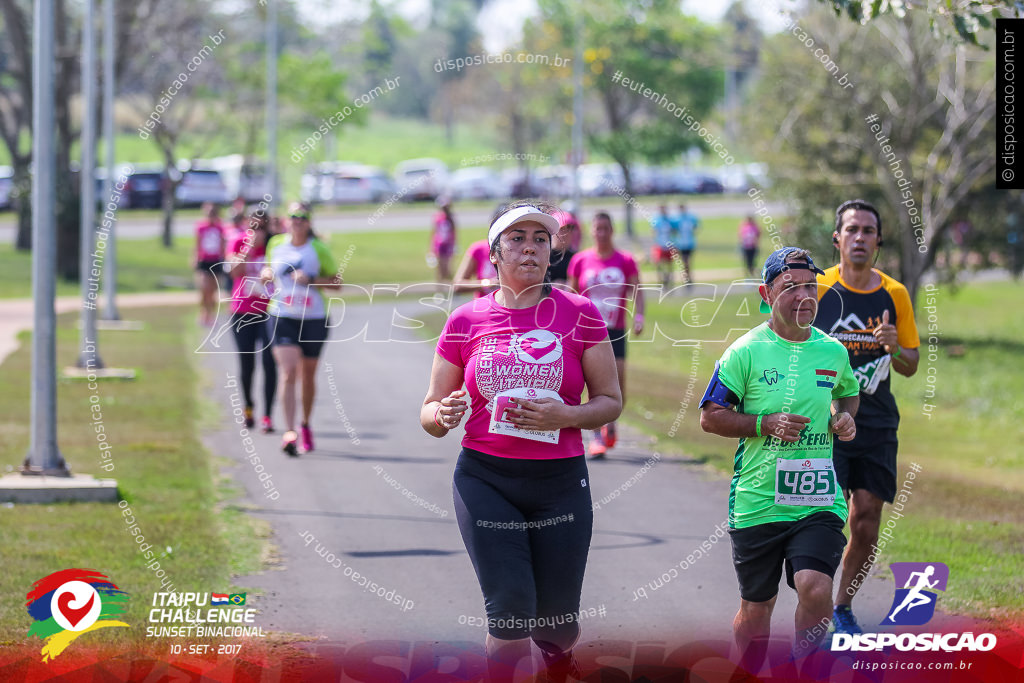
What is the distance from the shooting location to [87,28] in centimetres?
1555

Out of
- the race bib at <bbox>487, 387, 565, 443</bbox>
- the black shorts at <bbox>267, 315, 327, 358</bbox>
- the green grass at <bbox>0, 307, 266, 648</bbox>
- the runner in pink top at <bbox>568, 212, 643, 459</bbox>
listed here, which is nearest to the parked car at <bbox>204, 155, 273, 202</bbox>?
the green grass at <bbox>0, 307, 266, 648</bbox>

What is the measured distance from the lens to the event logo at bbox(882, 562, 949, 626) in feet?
20.9

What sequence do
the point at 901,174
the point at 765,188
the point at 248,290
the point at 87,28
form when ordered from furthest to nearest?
the point at 765,188
the point at 901,174
the point at 87,28
the point at 248,290

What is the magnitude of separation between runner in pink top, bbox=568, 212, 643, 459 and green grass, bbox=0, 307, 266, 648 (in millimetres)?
3083

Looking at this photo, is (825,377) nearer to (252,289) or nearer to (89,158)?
(252,289)

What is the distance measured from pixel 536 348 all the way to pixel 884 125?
58.2ft

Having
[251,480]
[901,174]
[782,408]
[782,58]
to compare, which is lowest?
[251,480]

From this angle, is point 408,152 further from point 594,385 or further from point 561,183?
point 594,385

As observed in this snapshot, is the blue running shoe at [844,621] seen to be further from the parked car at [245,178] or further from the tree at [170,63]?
the parked car at [245,178]

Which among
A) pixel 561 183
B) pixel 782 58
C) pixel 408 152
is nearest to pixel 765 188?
pixel 782 58

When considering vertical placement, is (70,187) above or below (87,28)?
below

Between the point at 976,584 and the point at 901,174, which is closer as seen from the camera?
the point at 976,584

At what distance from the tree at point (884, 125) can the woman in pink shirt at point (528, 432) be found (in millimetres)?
13516

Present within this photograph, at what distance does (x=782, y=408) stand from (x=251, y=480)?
5.49m
